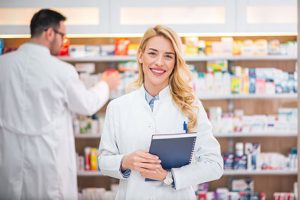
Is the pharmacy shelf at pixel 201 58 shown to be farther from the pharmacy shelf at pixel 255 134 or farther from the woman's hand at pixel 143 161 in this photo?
the woman's hand at pixel 143 161

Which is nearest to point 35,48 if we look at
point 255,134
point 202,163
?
point 202,163

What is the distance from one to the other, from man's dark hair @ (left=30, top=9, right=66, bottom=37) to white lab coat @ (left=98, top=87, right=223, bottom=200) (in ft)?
3.24

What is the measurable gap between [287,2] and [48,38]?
333 centimetres

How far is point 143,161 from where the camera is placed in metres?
2.11

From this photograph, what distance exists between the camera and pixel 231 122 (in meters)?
5.37

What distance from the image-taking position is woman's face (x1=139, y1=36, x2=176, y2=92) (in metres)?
2.27

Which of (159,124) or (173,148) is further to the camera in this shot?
(159,124)

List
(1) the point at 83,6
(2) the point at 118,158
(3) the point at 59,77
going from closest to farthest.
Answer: (2) the point at 118,158, (3) the point at 59,77, (1) the point at 83,6

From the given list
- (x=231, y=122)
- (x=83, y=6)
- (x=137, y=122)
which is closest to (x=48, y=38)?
(x=137, y=122)

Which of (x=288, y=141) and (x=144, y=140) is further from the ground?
(x=144, y=140)

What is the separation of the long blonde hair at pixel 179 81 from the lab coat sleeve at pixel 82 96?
2.79 ft

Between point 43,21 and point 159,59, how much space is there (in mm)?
1128

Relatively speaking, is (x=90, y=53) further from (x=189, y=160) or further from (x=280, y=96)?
(x=189, y=160)

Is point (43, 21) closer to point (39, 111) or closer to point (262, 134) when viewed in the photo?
point (39, 111)
